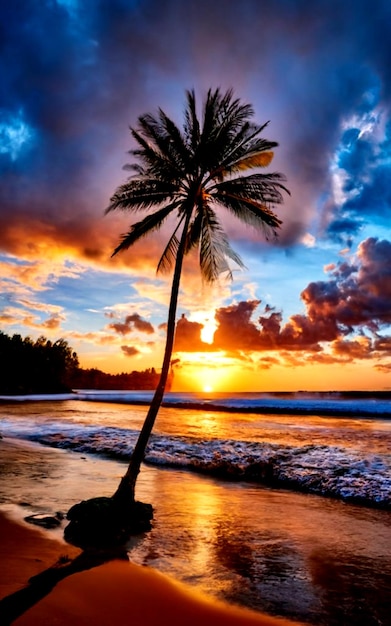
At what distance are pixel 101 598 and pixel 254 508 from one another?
520 cm

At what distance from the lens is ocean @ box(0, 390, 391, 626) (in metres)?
5.03

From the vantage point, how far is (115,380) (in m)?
196

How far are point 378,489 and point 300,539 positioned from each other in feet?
15.5

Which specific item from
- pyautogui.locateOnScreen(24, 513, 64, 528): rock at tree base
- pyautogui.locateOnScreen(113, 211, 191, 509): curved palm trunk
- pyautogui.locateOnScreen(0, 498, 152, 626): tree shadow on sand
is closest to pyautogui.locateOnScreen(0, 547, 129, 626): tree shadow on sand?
pyautogui.locateOnScreen(0, 498, 152, 626): tree shadow on sand

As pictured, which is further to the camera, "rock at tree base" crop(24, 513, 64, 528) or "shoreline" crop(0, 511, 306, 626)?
"rock at tree base" crop(24, 513, 64, 528)

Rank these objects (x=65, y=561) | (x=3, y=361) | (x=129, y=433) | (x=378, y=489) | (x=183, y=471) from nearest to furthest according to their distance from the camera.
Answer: (x=65, y=561) → (x=378, y=489) → (x=183, y=471) → (x=129, y=433) → (x=3, y=361)

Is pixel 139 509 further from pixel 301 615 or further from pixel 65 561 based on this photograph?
pixel 301 615

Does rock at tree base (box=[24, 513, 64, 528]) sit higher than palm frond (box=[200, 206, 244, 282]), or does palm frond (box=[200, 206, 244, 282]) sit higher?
palm frond (box=[200, 206, 244, 282])

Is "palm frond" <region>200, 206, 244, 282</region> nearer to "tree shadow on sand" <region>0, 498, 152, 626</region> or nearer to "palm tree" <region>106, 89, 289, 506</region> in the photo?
"palm tree" <region>106, 89, 289, 506</region>

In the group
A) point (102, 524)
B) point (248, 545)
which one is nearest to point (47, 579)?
point (102, 524)

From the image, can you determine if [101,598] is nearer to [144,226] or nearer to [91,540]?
[91,540]

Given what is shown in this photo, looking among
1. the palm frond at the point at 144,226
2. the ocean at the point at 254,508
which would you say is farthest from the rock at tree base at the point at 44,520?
the palm frond at the point at 144,226

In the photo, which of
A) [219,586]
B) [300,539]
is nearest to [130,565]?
[219,586]

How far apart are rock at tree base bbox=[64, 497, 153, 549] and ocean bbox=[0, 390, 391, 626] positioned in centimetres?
34
